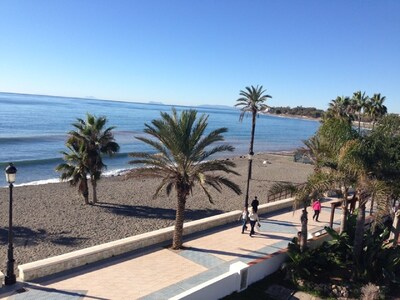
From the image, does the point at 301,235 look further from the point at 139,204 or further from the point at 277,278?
the point at 139,204

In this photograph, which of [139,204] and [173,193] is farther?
[173,193]

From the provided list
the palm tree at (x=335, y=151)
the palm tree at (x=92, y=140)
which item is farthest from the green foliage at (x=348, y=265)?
the palm tree at (x=92, y=140)

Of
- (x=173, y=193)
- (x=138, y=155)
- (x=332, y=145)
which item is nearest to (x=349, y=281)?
(x=332, y=145)

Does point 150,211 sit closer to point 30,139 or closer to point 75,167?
point 75,167

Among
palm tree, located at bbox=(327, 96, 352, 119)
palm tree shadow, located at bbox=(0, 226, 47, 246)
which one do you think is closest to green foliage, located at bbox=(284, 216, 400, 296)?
palm tree shadow, located at bbox=(0, 226, 47, 246)

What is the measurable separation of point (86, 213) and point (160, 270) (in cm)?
1142

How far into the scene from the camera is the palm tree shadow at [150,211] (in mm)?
21000

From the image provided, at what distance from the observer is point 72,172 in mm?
21703

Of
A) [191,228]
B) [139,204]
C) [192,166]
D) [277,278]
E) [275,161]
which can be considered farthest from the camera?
[275,161]

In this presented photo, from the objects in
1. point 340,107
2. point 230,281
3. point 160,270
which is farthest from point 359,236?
point 340,107

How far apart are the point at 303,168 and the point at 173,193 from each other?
2504 centimetres

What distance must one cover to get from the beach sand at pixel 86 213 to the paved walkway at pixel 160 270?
3701 millimetres

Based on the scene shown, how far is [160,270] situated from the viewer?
35.1 ft

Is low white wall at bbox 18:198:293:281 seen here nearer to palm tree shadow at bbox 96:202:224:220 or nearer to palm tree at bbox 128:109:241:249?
palm tree at bbox 128:109:241:249
